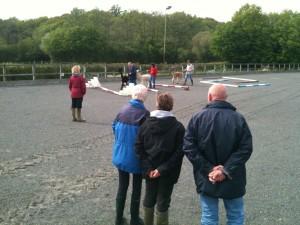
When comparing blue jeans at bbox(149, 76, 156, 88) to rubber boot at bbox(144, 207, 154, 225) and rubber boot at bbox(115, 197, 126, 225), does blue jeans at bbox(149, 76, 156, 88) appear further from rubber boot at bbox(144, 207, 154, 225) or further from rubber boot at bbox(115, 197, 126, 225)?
rubber boot at bbox(144, 207, 154, 225)

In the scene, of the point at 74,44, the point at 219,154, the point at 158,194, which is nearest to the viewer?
the point at 219,154

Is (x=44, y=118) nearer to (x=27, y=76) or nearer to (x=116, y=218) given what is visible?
(x=116, y=218)

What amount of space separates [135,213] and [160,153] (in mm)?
928

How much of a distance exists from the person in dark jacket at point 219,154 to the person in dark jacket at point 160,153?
0.22 metres

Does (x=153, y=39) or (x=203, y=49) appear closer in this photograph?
(x=203, y=49)

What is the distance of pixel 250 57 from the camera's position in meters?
71.4

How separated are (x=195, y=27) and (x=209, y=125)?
3584 inches

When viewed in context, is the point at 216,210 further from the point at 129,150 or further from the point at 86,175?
the point at 86,175

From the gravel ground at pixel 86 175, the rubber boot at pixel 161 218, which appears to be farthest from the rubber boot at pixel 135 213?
the rubber boot at pixel 161 218

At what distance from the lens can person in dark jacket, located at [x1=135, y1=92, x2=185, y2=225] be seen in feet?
11.8

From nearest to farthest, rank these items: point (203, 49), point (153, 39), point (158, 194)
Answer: point (158, 194)
point (203, 49)
point (153, 39)

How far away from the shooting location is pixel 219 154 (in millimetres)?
3344

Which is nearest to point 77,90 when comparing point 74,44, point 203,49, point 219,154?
point 219,154

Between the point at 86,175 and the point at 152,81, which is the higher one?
the point at 152,81
